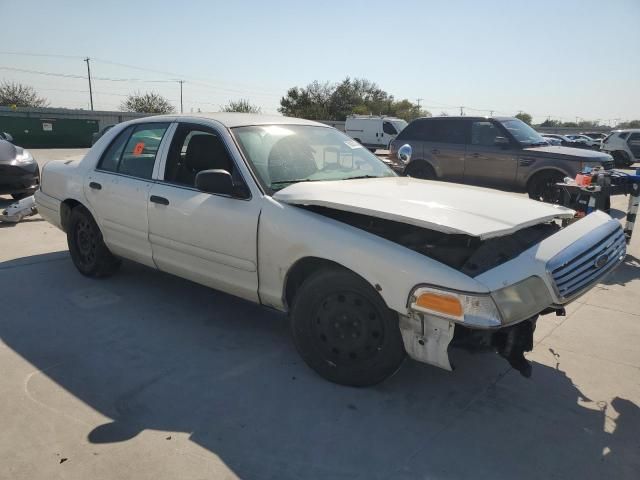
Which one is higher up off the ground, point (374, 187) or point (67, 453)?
point (374, 187)

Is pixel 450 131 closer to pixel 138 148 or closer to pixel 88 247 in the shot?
pixel 138 148

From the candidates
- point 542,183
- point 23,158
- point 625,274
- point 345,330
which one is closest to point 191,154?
point 345,330

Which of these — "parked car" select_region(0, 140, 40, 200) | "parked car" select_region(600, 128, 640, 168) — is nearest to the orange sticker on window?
"parked car" select_region(0, 140, 40, 200)

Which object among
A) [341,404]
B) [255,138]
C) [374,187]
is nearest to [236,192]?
[255,138]

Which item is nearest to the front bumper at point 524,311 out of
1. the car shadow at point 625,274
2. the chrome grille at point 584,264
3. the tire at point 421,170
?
the chrome grille at point 584,264

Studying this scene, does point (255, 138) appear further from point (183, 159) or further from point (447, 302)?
point (447, 302)

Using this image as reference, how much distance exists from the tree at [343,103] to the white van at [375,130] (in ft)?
109

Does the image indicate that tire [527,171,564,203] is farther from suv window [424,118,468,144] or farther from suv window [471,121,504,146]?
suv window [424,118,468,144]

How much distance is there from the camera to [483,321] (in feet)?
8.06

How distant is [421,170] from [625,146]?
14.0 metres

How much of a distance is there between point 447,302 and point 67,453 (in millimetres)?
2014

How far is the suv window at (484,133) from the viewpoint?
34.2 ft

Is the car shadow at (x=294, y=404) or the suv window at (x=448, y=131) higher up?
the suv window at (x=448, y=131)

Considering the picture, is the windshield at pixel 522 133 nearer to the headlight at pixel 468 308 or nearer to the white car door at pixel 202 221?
the white car door at pixel 202 221
